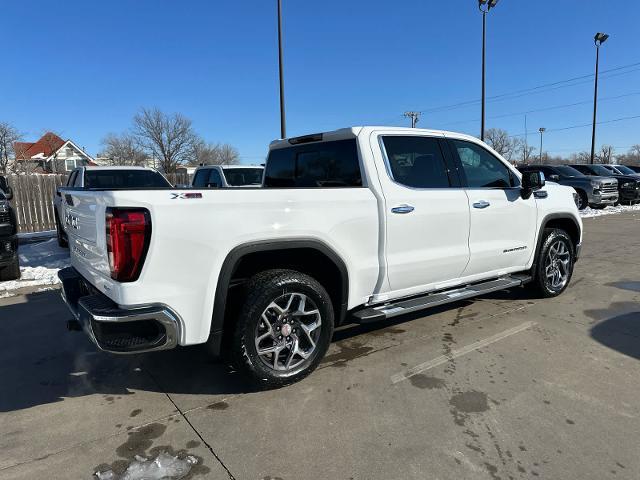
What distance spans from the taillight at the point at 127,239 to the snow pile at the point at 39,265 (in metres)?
4.84

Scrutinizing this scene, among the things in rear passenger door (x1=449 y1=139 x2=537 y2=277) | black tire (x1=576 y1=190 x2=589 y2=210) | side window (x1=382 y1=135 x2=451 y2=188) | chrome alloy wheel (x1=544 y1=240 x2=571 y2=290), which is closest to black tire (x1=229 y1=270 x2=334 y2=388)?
side window (x1=382 y1=135 x2=451 y2=188)

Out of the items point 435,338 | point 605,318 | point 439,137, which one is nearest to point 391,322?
point 435,338

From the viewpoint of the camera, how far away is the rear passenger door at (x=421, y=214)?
12.6 ft

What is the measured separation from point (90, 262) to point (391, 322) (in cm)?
305

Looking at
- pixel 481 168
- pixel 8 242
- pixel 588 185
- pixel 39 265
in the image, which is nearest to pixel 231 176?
pixel 39 265

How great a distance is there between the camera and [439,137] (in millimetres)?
4438

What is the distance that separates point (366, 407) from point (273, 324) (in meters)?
0.89

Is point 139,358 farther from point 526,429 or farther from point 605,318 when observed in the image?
point 605,318

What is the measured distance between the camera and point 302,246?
3273mm

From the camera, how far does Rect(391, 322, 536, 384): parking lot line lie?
3.59m

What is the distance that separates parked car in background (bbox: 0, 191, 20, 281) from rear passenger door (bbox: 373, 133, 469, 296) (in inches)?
228

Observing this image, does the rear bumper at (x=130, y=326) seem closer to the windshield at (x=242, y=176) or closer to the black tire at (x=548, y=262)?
the black tire at (x=548, y=262)

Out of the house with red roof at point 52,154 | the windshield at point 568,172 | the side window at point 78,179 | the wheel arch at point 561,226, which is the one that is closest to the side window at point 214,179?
the side window at point 78,179

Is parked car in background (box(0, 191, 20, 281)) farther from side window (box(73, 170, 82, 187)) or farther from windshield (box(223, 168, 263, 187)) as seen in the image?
windshield (box(223, 168, 263, 187))
